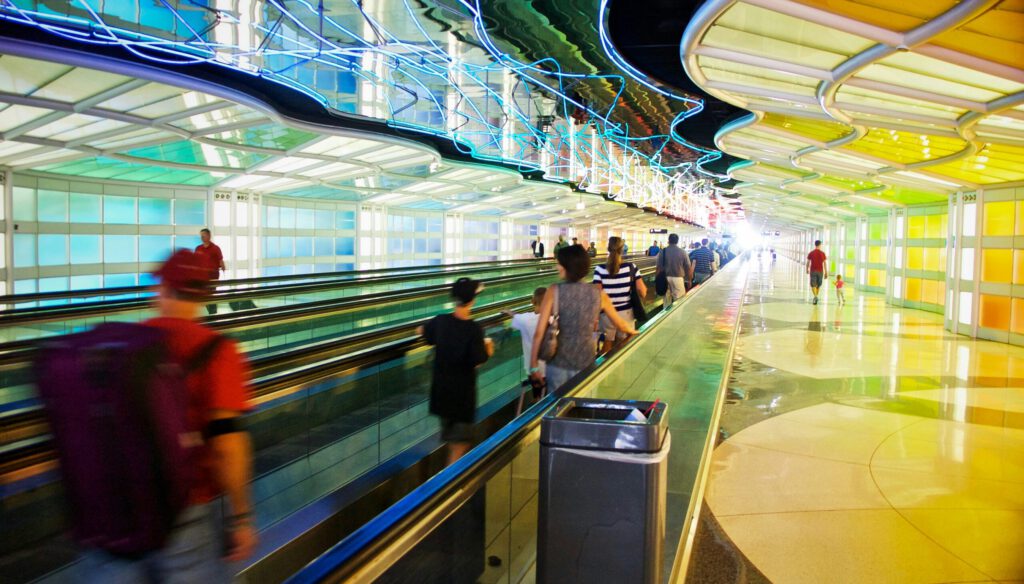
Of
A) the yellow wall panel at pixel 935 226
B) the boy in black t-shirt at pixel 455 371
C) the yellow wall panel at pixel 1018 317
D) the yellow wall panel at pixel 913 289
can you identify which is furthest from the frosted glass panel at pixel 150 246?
the yellow wall panel at pixel 913 289

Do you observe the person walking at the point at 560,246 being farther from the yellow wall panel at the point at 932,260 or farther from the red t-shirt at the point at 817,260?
the yellow wall panel at the point at 932,260

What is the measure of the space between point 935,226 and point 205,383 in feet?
84.7

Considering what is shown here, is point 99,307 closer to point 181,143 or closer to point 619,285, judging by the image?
point 619,285

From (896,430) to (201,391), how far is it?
26.2ft

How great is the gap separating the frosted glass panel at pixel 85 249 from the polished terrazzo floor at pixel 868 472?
1613cm

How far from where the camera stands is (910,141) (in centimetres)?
1455

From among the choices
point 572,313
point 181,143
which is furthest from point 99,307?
point 181,143

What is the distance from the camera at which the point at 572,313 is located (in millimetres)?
5707

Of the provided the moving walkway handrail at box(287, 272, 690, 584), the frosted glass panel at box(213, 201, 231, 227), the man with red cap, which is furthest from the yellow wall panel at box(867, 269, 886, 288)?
the man with red cap

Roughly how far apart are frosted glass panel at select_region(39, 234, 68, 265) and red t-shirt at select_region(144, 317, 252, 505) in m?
17.6

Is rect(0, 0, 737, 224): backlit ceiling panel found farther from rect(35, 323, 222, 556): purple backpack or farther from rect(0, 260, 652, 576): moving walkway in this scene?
rect(35, 323, 222, 556): purple backpack

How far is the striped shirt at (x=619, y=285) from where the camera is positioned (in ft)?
24.9

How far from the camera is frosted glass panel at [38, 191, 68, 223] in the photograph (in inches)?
675

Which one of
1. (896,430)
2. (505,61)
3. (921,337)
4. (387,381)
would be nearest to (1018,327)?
(921,337)
